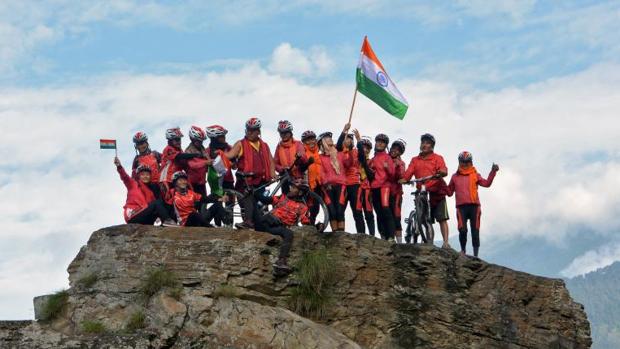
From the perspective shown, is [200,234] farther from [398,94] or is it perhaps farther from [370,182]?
[398,94]

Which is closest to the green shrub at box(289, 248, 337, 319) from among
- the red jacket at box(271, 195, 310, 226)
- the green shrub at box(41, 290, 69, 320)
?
the red jacket at box(271, 195, 310, 226)

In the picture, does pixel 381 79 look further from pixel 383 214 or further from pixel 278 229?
pixel 278 229

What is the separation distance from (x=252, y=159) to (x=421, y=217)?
438cm

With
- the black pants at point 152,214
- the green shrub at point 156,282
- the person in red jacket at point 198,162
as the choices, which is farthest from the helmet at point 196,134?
the green shrub at point 156,282

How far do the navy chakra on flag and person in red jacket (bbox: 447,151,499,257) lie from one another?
2.88 metres

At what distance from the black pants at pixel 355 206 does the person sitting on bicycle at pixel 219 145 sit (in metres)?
2.71

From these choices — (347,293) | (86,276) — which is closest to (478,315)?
(347,293)

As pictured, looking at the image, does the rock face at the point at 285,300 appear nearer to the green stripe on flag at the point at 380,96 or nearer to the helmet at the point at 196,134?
the helmet at the point at 196,134

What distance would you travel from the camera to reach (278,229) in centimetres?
2119

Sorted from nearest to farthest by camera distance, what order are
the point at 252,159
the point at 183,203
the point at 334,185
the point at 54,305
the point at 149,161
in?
the point at 54,305 < the point at 183,203 < the point at 252,159 < the point at 334,185 < the point at 149,161

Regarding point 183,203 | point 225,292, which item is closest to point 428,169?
point 183,203

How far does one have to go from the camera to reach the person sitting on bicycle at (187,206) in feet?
69.7

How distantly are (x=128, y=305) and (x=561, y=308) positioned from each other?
370 inches

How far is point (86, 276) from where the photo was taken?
20703 millimetres
